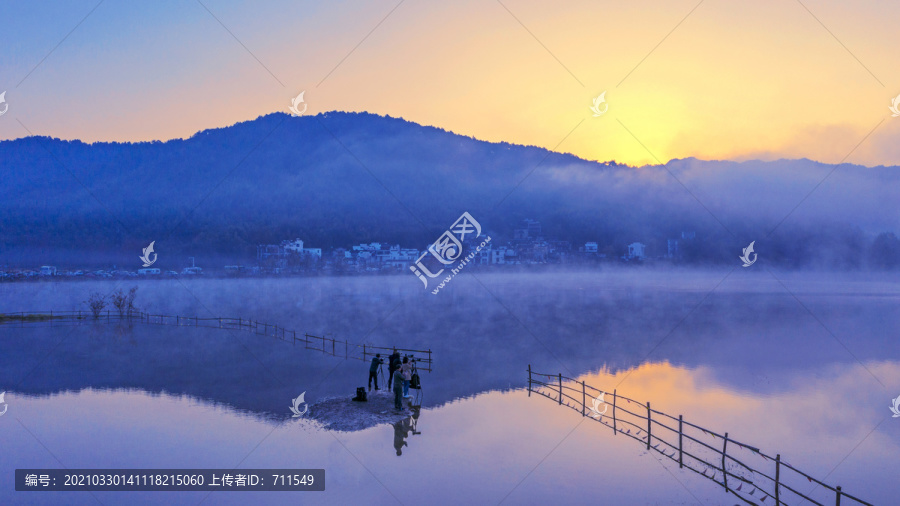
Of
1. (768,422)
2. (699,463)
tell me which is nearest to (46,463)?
(699,463)

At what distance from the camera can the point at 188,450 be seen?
1891cm

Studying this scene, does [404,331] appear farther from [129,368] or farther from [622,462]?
[622,462]

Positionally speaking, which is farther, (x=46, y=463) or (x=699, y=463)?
(x=699, y=463)

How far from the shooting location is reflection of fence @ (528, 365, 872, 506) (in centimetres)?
1649

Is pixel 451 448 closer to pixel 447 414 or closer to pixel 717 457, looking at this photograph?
pixel 447 414

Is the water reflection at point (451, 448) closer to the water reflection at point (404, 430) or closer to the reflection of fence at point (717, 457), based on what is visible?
the water reflection at point (404, 430)

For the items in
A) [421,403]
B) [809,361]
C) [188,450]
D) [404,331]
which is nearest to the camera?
[188,450]

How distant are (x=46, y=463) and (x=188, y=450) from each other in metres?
3.82
